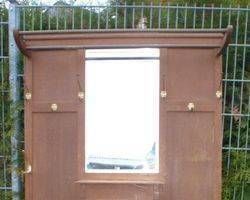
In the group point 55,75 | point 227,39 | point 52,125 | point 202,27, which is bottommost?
point 52,125

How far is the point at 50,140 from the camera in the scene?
433 cm

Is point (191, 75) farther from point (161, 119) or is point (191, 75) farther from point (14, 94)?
point (14, 94)

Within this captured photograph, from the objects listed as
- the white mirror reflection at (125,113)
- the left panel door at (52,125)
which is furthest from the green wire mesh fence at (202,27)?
the white mirror reflection at (125,113)

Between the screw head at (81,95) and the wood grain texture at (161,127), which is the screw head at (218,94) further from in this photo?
the screw head at (81,95)

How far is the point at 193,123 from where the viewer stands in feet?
14.0

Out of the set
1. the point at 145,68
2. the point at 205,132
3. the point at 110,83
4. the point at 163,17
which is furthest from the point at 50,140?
the point at 163,17

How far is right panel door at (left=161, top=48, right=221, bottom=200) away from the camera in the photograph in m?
4.24

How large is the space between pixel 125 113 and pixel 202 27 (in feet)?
4.15

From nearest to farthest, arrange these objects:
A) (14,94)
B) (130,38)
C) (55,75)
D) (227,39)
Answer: (227,39)
(130,38)
(55,75)
(14,94)

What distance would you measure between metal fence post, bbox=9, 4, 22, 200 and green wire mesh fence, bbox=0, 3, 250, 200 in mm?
67

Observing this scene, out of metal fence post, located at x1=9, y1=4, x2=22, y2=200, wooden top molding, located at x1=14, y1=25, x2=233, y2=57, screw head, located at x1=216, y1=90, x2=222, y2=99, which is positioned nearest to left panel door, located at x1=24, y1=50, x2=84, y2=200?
wooden top molding, located at x1=14, y1=25, x2=233, y2=57

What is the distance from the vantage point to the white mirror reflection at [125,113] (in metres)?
4.20

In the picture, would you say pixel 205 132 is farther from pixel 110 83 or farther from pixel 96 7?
pixel 96 7

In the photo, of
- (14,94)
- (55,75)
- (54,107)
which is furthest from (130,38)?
(14,94)
